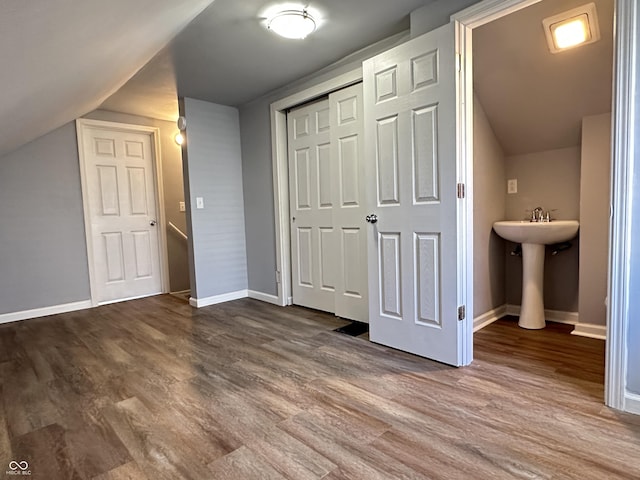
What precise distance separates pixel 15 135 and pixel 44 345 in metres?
1.60

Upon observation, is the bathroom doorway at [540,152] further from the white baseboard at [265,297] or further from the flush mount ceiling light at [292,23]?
the white baseboard at [265,297]

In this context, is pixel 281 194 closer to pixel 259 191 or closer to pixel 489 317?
pixel 259 191

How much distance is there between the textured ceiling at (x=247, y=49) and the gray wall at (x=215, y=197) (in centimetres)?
25

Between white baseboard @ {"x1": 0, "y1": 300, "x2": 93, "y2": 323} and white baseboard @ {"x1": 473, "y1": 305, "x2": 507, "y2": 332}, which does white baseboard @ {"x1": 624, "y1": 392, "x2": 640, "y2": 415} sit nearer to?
white baseboard @ {"x1": 473, "y1": 305, "x2": 507, "y2": 332}

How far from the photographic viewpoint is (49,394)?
185cm

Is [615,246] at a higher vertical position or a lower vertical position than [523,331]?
higher

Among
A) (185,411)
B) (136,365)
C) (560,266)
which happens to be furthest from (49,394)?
(560,266)

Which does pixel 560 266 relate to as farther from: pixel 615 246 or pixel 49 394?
pixel 49 394

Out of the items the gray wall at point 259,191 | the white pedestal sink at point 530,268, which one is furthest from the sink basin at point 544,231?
the gray wall at point 259,191

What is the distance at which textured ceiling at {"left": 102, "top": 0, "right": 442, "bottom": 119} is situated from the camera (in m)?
2.06

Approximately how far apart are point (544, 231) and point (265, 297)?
104 inches

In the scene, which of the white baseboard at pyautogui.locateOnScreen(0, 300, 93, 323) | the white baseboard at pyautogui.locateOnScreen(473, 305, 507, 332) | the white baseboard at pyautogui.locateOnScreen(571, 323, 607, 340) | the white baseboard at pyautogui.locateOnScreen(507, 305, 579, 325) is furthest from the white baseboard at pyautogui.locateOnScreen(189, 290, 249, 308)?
the white baseboard at pyautogui.locateOnScreen(571, 323, 607, 340)

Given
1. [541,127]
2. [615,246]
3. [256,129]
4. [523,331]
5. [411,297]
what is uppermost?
[256,129]

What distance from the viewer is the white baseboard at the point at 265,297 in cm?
365
